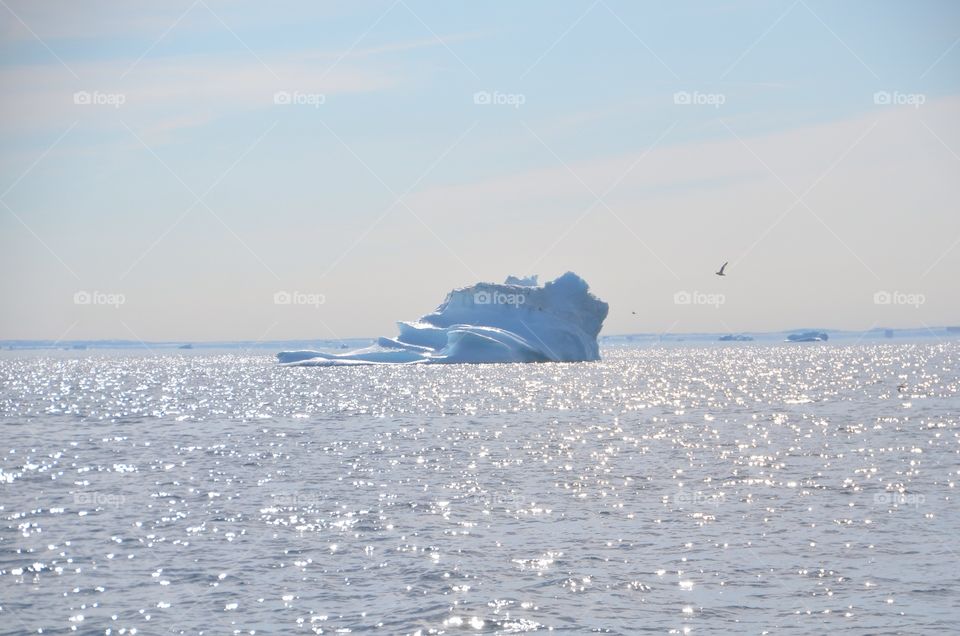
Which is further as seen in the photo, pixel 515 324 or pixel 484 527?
pixel 515 324

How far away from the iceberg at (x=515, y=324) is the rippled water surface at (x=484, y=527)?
50186 millimetres

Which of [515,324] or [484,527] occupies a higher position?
[515,324]

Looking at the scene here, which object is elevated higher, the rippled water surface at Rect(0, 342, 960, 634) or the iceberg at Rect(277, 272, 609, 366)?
the iceberg at Rect(277, 272, 609, 366)

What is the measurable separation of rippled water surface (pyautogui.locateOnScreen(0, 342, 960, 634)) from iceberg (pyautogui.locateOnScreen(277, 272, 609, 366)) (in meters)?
50.2

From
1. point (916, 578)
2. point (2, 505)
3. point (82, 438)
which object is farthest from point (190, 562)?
point (82, 438)

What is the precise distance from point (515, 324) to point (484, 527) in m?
79.9

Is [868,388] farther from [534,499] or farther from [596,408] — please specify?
[534,499]

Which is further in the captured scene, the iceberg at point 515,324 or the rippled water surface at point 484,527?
the iceberg at point 515,324

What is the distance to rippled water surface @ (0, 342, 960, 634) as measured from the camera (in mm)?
15297

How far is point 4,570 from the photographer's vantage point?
58.8 feet

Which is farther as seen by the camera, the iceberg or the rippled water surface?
the iceberg

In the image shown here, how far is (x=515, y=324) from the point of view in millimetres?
101250

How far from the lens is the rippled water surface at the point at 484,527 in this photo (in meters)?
15.3

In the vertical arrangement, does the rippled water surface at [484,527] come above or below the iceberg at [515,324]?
below
